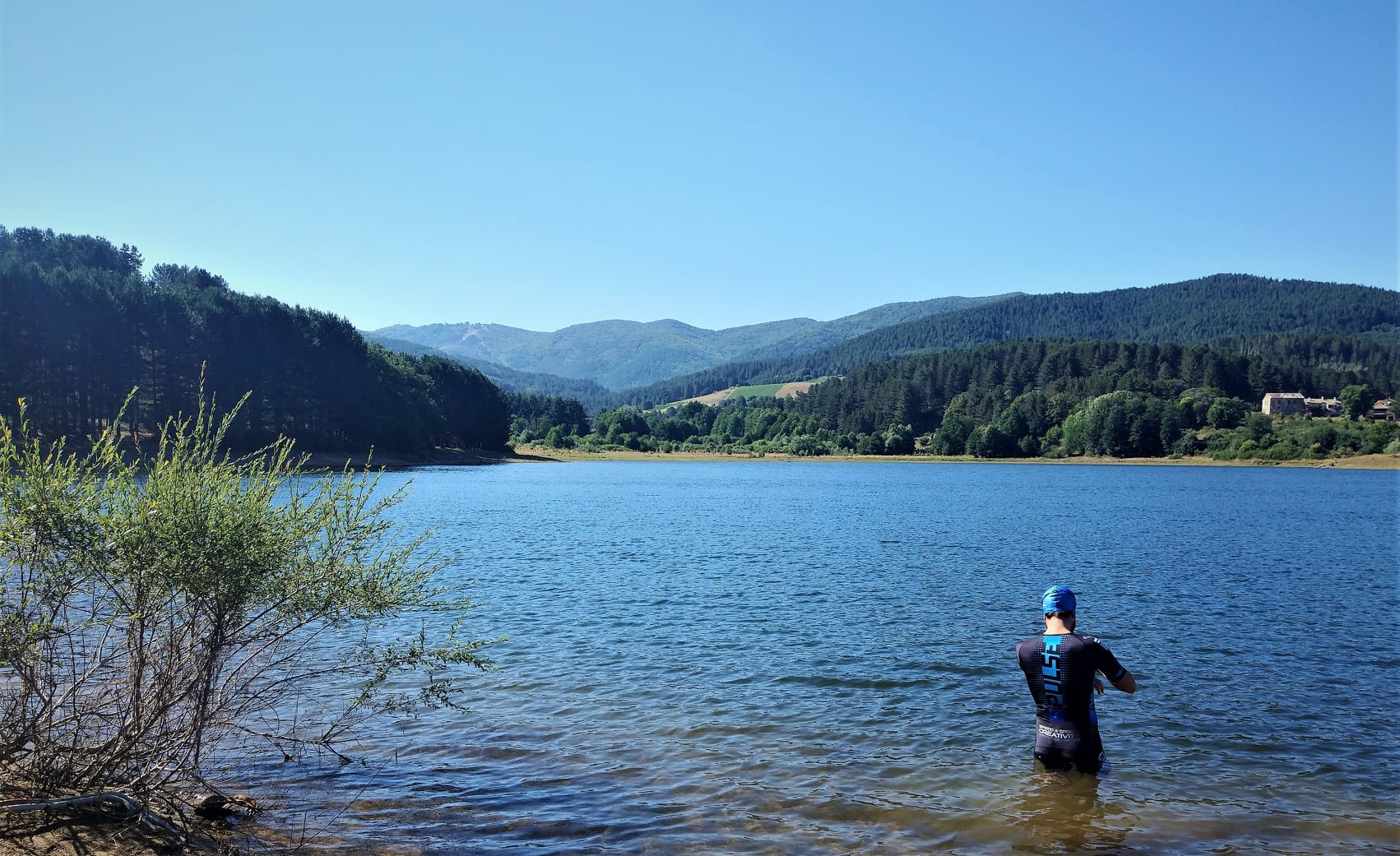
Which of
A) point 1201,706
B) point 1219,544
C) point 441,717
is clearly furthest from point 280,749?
point 1219,544

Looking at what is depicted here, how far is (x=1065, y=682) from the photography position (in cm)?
1037

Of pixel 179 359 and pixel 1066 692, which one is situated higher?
pixel 179 359

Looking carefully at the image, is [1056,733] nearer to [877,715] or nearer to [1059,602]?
[1059,602]

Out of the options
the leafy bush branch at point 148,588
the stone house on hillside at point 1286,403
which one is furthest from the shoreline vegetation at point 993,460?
the leafy bush branch at point 148,588

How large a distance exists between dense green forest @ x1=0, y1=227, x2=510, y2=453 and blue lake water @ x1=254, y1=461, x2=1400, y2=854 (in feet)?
152

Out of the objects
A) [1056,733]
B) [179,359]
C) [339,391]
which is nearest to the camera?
[1056,733]

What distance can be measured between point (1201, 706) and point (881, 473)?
4457 inches

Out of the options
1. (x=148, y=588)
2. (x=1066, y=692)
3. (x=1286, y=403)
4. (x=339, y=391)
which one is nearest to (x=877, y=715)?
(x=1066, y=692)

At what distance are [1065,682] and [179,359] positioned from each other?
103450 millimetres

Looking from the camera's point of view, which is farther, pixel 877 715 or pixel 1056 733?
pixel 877 715

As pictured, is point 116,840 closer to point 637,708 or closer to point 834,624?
point 637,708

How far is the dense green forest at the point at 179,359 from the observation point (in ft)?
268

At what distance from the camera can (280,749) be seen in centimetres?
1273

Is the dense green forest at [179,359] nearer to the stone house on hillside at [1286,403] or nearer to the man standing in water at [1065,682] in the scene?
the man standing in water at [1065,682]
